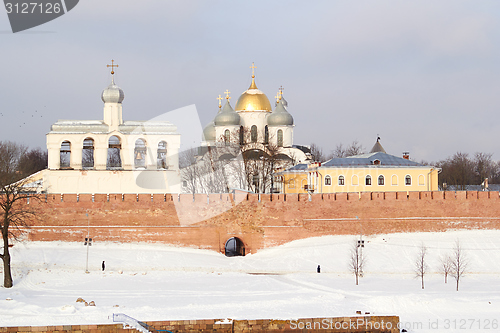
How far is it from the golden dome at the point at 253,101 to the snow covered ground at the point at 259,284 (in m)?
17.4

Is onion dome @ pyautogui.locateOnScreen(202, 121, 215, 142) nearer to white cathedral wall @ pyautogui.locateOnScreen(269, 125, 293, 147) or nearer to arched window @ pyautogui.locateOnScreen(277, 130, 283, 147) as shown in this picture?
white cathedral wall @ pyautogui.locateOnScreen(269, 125, 293, 147)

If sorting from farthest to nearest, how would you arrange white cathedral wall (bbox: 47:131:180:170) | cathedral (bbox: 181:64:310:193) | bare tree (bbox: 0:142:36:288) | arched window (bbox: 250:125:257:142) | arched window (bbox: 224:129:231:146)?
arched window (bbox: 250:125:257:142) < arched window (bbox: 224:129:231:146) < cathedral (bbox: 181:64:310:193) < white cathedral wall (bbox: 47:131:180:170) < bare tree (bbox: 0:142:36:288)

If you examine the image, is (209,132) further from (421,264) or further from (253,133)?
(421,264)

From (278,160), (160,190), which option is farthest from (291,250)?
(278,160)

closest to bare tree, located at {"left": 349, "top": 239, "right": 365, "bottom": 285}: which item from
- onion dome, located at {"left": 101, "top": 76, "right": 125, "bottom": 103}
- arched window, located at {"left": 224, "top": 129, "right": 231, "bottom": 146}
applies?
onion dome, located at {"left": 101, "top": 76, "right": 125, "bottom": 103}

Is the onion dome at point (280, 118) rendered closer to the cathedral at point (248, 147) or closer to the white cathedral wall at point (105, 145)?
the cathedral at point (248, 147)

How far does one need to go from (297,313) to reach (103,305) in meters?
5.81

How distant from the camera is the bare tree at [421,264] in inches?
1154

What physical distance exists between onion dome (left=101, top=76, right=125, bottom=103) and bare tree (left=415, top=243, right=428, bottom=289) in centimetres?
1715

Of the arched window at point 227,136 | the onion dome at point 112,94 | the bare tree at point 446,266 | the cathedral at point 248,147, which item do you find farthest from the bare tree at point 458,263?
the arched window at point 227,136

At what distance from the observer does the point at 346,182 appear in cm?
3853

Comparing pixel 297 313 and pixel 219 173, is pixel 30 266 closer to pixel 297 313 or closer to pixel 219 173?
pixel 297 313

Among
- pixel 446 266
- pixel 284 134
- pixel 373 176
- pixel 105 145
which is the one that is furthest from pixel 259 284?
pixel 284 134

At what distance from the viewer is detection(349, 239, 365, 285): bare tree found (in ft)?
95.8
